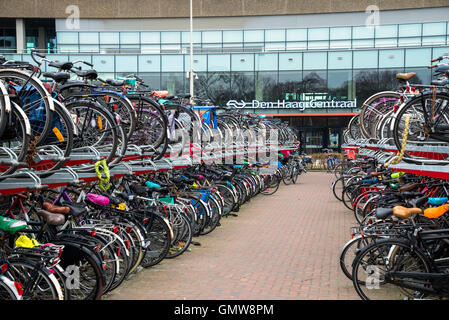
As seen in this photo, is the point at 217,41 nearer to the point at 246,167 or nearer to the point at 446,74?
the point at 246,167

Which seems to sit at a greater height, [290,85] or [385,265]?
[290,85]

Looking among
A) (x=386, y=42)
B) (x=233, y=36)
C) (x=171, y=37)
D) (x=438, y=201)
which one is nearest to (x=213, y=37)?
(x=233, y=36)

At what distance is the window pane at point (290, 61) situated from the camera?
100 feet

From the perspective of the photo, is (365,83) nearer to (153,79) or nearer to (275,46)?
(275,46)

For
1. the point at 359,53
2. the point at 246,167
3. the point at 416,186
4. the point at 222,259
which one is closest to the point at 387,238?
the point at 416,186

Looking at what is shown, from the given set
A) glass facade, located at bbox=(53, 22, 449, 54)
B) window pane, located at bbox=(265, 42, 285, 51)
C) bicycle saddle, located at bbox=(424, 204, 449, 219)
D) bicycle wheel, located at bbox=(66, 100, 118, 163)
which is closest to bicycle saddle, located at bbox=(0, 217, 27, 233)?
bicycle wheel, located at bbox=(66, 100, 118, 163)

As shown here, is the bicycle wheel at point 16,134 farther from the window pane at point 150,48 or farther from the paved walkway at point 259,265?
the window pane at point 150,48

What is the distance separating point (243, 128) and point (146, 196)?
815 centimetres

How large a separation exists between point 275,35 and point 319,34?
2.73 m

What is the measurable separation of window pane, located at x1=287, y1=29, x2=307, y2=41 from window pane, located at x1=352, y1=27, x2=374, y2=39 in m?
2.98

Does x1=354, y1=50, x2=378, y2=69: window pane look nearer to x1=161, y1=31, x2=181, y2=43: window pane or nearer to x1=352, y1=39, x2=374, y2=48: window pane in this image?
x1=352, y1=39, x2=374, y2=48: window pane

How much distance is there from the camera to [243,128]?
1582 centimetres

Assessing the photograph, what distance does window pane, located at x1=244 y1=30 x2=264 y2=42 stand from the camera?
3353cm

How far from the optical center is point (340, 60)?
30203 millimetres
